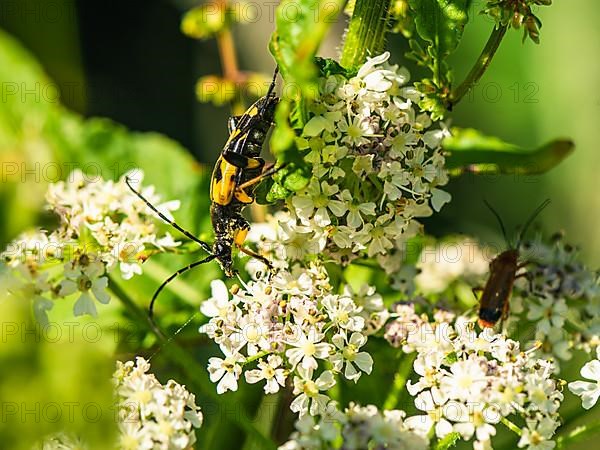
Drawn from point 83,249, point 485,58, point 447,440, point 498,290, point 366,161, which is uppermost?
point 485,58

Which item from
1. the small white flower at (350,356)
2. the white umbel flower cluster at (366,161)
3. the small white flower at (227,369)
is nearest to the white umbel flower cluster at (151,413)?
the small white flower at (227,369)

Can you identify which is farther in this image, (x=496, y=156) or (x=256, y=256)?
(x=496, y=156)

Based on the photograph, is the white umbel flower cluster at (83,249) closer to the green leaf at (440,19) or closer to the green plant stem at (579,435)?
the green leaf at (440,19)

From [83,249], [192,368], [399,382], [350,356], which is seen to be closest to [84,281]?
[83,249]

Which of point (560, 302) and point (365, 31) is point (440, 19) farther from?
point (560, 302)

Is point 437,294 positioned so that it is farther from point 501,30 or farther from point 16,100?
point 16,100

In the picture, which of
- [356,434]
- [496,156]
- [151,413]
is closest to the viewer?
[356,434]

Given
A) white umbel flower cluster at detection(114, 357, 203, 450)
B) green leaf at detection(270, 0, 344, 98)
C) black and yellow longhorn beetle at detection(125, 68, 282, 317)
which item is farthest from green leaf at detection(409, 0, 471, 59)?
white umbel flower cluster at detection(114, 357, 203, 450)
